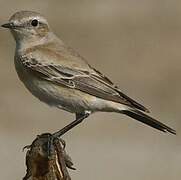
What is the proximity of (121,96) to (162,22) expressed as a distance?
9.74m

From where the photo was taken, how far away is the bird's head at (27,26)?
8.63 metres

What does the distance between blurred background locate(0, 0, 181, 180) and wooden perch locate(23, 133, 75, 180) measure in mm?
6239

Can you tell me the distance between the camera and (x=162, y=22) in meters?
18.0

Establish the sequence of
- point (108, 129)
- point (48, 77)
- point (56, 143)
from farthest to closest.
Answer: point (108, 129)
point (48, 77)
point (56, 143)

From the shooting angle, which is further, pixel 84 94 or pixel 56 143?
pixel 84 94

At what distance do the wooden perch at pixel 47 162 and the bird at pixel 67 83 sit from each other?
1.82 metres

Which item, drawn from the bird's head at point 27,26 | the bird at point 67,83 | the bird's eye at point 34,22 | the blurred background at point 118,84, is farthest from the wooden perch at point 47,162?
the blurred background at point 118,84

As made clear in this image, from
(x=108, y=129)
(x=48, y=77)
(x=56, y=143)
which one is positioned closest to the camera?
(x=56, y=143)

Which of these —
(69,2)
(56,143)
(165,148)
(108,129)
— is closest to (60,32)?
(69,2)

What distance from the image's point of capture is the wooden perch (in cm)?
583

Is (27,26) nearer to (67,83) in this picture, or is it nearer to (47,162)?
(67,83)

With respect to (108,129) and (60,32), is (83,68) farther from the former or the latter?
(60,32)

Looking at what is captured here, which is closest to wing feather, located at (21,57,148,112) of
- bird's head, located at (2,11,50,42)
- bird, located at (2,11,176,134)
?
bird, located at (2,11,176,134)

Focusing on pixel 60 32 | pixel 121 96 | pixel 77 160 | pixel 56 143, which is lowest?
pixel 56 143
